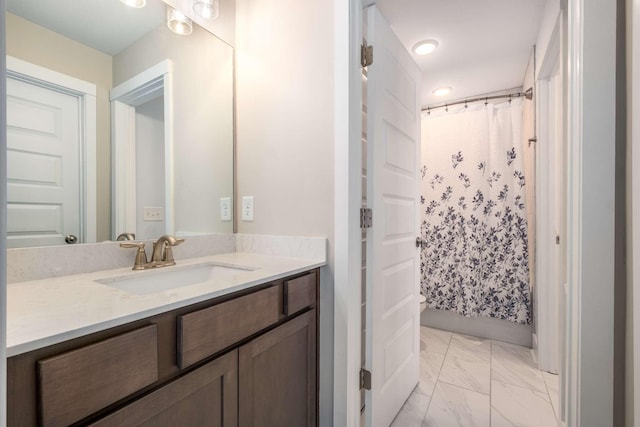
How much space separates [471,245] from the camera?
99.7 inches

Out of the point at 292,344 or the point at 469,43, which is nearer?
the point at 292,344

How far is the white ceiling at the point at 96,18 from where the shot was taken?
0.93 m

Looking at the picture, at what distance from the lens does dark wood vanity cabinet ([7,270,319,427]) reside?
1.65ft

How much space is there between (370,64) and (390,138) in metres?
0.36

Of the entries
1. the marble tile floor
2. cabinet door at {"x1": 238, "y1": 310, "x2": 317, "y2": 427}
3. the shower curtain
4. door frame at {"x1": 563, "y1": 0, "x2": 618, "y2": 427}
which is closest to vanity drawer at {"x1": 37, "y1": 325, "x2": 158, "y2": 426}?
cabinet door at {"x1": 238, "y1": 310, "x2": 317, "y2": 427}

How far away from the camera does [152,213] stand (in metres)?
1.25

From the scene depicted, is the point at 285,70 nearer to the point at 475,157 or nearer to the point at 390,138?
the point at 390,138

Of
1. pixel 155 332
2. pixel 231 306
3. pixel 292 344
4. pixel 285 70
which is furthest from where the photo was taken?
pixel 285 70

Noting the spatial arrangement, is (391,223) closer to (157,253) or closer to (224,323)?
(224,323)

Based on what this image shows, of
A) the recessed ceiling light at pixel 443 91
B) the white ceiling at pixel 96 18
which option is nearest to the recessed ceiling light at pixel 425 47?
the recessed ceiling light at pixel 443 91

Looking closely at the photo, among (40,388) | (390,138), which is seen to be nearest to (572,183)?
(390,138)

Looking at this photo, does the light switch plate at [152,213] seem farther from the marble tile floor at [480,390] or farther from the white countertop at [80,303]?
the marble tile floor at [480,390]

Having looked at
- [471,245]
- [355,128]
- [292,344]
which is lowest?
[292,344]

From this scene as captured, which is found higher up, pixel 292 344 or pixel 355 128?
pixel 355 128
